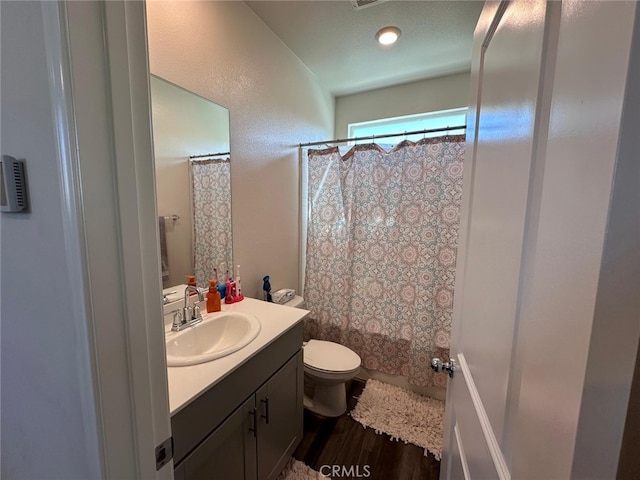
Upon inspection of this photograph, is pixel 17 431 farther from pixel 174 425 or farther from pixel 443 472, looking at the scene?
pixel 443 472

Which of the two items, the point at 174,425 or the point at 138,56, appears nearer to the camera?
the point at 138,56

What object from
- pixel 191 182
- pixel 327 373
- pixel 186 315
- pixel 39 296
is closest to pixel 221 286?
pixel 186 315

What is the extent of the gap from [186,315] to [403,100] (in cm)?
238

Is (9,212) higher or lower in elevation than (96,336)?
higher

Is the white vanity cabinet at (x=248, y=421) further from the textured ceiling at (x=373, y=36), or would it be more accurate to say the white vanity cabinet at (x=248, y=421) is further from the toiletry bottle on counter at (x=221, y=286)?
the textured ceiling at (x=373, y=36)

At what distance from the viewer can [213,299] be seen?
1.43 m

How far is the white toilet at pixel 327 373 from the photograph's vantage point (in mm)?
1727

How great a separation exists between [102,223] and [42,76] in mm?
250

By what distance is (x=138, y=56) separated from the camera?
18.2 inches

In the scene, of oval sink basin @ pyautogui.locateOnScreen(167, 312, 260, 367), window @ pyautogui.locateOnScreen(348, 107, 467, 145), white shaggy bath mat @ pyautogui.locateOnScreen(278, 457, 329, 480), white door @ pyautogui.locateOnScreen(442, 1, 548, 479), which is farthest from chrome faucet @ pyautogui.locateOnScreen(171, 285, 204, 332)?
window @ pyautogui.locateOnScreen(348, 107, 467, 145)

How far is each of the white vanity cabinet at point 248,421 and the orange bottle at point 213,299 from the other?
41 centimetres

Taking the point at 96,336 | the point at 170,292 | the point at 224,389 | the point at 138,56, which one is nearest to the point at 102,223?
the point at 96,336

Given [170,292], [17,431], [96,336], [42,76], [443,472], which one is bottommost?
[443,472]

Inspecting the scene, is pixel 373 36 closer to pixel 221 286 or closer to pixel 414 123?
pixel 414 123
